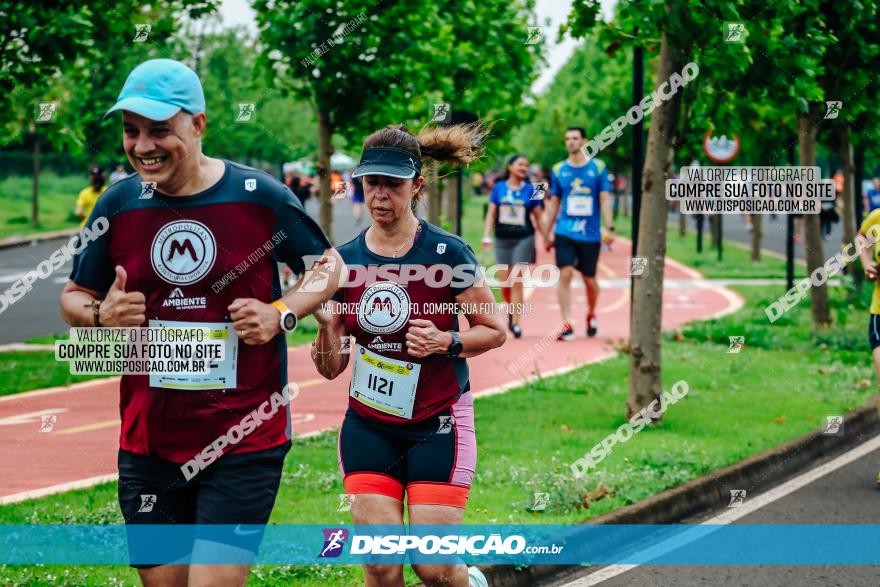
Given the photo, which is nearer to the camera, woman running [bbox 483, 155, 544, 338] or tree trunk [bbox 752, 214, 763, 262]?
woman running [bbox 483, 155, 544, 338]

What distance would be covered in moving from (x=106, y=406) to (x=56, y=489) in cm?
315

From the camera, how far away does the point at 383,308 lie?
196 inches

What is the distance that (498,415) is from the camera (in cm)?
1044

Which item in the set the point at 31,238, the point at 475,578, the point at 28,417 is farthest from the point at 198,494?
the point at 31,238

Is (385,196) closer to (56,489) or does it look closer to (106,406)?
(56,489)

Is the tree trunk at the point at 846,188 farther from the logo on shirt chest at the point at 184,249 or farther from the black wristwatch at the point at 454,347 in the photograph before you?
the logo on shirt chest at the point at 184,249

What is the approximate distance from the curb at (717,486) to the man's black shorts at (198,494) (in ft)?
7.44

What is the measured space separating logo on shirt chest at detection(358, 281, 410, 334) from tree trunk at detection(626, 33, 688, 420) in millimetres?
5390

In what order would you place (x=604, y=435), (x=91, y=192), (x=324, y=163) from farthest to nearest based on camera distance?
1. (x=91, y=192)
2. (x=324, y=163)
3. (x=604, y=435)

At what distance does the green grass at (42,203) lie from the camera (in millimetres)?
40219

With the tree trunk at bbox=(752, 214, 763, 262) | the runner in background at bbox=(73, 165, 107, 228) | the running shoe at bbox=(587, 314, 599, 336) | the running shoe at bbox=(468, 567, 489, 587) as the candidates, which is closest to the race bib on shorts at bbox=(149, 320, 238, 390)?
the running shoe at bbox=(468, 567, 489, 587)

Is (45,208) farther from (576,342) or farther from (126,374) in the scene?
(126,374)

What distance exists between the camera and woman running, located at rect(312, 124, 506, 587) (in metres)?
4.91

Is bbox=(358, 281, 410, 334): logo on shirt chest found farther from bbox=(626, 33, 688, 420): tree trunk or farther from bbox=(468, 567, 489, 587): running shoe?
bbox=(626, 33, 688, 420): tree trunk
